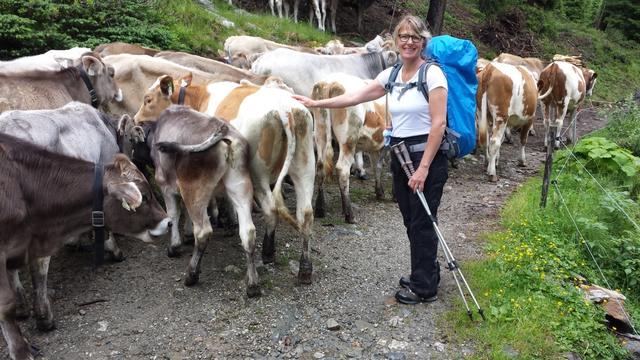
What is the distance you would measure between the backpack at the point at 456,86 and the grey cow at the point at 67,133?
298cm

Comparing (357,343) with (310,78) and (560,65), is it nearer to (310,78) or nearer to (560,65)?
(310,78)

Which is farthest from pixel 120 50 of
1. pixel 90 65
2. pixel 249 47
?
pixel 249 47

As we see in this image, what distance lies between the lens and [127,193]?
12.9ft

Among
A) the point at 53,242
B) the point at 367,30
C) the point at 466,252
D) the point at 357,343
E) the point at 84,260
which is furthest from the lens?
the point at 367,30

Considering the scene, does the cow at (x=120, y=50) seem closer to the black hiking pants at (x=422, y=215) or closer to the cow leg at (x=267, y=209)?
the cow leg at (x=267, y=209)

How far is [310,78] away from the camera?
8.57 m

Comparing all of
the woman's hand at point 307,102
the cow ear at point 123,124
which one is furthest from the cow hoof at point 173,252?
the woman's hand at point 307,102

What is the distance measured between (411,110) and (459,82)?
0.59 metres

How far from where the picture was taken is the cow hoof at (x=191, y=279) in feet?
16.1

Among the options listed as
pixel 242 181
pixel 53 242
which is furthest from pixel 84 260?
pixel 242 181

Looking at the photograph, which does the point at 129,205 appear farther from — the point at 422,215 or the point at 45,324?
the point at 422,215

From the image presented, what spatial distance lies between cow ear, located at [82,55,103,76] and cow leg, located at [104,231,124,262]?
2389 millimetres

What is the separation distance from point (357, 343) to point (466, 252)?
8.10 feet

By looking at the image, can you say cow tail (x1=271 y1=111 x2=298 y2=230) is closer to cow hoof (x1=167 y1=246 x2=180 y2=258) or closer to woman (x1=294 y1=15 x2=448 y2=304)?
woman (x1=294 y1=15 x2=448 y2=304)
